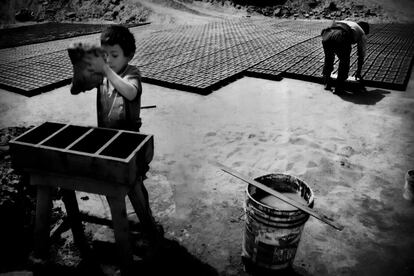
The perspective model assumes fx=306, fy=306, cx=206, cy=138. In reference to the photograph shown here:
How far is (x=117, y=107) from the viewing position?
8.25 feet

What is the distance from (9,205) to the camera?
2846 mm

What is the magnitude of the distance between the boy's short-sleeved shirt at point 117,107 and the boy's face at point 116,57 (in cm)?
6

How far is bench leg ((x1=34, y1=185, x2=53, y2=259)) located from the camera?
2.29m

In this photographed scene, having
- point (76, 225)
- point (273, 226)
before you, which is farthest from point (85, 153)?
point (273, 226)

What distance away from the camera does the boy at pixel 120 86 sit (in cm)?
222

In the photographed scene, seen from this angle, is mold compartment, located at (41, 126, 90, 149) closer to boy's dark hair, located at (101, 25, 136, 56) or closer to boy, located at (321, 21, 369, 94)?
boy's dark hair, located at (101, 25, 136, 56)

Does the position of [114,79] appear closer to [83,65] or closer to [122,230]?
[83,65]

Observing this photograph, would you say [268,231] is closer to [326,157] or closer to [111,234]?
[111,234]

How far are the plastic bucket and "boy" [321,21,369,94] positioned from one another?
4762 millimetres

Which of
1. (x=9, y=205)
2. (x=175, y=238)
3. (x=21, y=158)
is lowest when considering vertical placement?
(x=175, y=238)

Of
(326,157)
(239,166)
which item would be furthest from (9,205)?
(326,157)

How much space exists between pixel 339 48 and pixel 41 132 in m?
5.90

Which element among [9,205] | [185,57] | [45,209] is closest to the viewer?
[45,209]

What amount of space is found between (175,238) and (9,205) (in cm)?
158
